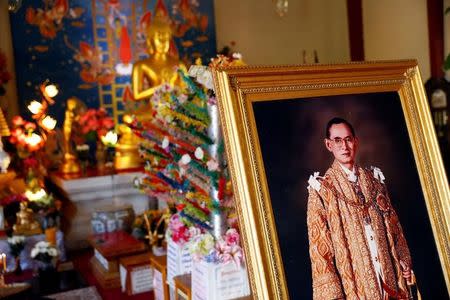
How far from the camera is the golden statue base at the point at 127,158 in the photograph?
197 inches

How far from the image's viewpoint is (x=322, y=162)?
1.33 metres

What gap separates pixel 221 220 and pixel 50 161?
4214 mm

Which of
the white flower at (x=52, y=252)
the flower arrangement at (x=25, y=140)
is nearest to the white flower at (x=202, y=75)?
the white flower at (x=52, y=252)

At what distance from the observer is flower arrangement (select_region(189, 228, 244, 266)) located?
179 cm

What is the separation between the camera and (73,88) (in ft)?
19.6

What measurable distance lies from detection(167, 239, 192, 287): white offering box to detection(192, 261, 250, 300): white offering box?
0.24 metres

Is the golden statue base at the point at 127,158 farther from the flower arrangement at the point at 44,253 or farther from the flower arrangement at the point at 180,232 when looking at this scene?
the flower arrangement at the point at 180,232

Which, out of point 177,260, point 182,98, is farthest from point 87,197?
point 182,98

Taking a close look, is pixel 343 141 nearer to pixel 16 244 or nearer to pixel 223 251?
pixel 223 251

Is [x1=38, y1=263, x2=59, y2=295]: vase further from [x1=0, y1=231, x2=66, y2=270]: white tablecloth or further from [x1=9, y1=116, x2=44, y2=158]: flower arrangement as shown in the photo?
[x1=9, y1=116, x2=44, y2=158]: flower arrangement

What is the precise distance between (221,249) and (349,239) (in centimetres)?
61

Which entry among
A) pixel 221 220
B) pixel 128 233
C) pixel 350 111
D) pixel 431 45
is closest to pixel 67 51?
pixel 128 233

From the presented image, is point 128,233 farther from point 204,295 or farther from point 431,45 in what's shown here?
point 431,45

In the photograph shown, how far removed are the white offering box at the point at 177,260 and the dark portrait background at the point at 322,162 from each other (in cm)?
87
